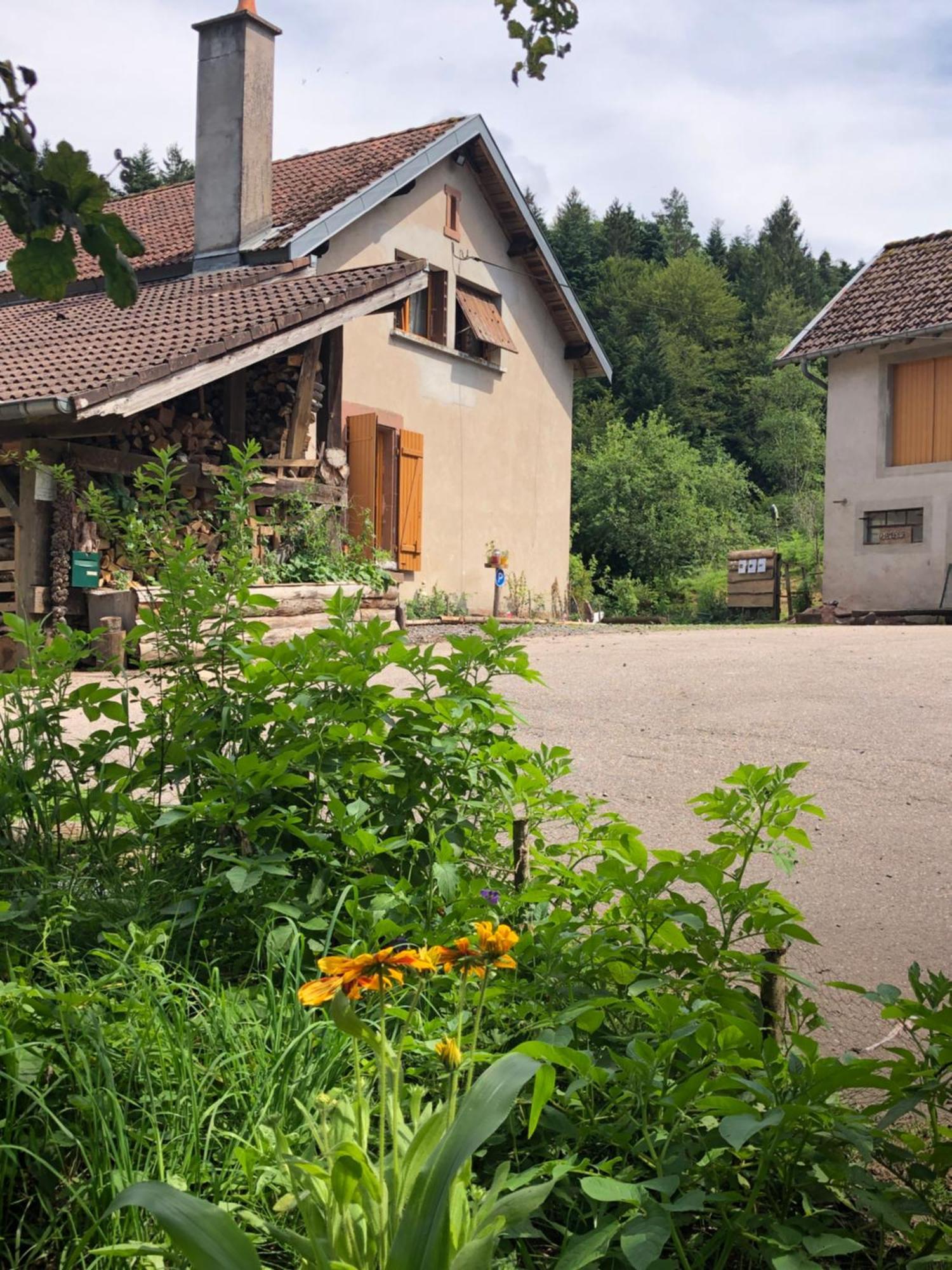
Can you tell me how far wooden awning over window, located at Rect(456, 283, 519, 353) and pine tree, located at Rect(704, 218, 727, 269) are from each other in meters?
44.6

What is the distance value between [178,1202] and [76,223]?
132 cm

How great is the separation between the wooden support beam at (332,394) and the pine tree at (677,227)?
45.4 m

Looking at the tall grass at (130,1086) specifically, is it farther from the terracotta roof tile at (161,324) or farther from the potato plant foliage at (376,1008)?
the terracotta roof tile at (161,324)

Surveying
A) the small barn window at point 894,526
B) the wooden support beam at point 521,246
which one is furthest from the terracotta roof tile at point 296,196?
the small barn window at point 894,526

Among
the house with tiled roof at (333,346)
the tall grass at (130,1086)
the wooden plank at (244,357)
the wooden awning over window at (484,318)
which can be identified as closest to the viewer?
the tall grass at (130,1086)

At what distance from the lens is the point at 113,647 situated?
834cm

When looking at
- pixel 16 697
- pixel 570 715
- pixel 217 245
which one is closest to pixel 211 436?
pixel 217 245

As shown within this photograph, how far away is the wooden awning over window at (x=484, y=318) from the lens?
16109 mm

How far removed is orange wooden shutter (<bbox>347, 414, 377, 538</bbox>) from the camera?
13.6 metres

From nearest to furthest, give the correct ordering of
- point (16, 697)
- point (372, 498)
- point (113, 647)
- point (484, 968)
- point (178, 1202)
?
point (178, 1202), point (484, 968), point (16, 697), point (113, 647), point (372, 498)

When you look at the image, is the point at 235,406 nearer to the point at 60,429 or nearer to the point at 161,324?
the point at 161,324

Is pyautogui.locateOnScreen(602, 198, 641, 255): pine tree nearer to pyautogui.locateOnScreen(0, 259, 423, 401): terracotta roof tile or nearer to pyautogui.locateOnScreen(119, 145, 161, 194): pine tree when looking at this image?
pyautogui.locateOnScreen(119, 145, 161, 194): pine tree

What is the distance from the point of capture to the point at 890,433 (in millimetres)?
17438

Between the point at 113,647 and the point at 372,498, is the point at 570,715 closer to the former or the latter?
the point at 113,647
